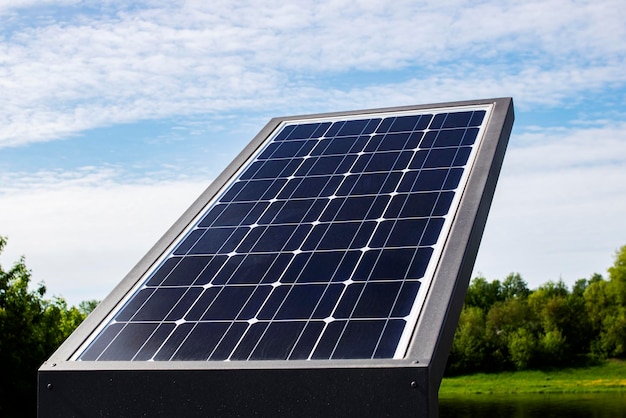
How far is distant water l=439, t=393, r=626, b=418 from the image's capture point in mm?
57731

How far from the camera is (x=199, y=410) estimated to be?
342 inches

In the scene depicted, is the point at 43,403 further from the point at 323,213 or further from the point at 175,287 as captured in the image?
the point at 323,213

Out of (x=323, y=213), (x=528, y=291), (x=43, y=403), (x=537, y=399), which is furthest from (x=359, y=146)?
(x=528, y=291)

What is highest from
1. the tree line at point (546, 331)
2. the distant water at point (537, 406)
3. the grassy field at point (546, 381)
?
the tree line at point (546, 331)

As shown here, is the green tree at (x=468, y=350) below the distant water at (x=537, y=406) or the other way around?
the other way around

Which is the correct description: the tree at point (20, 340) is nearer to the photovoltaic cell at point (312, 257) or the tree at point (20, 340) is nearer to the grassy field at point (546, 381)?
the photovoltaic cell at point (312, 257)

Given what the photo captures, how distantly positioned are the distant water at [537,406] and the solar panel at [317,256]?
47689 mm

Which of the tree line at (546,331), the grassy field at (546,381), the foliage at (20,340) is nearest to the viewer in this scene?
the foliage at (20,340)

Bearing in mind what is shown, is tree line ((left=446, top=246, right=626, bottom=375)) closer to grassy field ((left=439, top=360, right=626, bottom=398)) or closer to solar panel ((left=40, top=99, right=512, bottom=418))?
grassy field ((left=439, top=360, right=626, bottom=398))

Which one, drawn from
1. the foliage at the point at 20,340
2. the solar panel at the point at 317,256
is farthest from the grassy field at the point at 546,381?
the solar panel at the point at 317,256

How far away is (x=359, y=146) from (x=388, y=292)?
4.35 meters

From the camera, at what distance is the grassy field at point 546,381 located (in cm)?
7725

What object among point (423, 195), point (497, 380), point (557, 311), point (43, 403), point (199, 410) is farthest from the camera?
point (557, 311)

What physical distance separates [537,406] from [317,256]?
196ft
